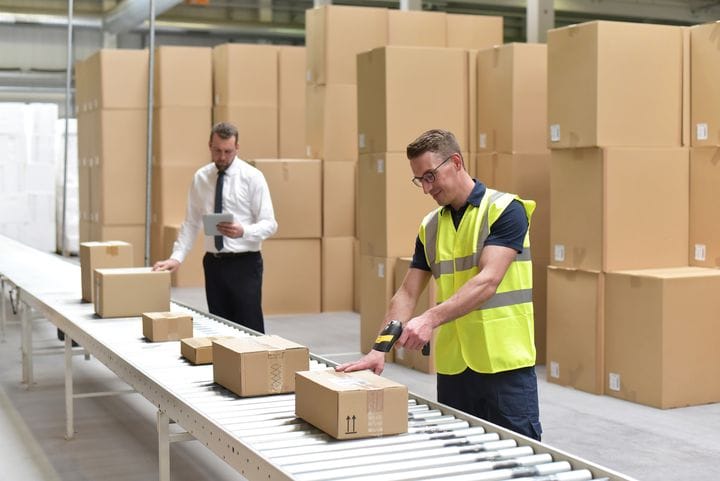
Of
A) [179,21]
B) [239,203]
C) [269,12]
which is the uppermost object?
[269,12]

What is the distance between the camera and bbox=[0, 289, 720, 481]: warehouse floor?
14.3 ft

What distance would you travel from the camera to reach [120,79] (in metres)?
11.2

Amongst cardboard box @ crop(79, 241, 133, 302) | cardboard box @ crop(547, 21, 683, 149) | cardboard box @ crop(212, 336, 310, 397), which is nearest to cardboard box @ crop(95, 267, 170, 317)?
cardboard box @ crop(79, 241, 133, 302)

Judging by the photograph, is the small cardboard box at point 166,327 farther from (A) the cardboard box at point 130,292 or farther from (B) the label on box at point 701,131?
(B) the label on box at point 701,131

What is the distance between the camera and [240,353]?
2.85 metres

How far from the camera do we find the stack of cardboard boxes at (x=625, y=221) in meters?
5.39

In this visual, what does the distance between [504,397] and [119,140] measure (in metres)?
9.17

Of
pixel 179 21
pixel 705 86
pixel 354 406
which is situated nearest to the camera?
pixel 354 406

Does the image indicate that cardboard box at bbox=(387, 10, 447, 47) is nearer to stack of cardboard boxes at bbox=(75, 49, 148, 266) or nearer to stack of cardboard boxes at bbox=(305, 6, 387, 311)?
stack of cardboard boxes at bbox=(305, 6, 387, 311)

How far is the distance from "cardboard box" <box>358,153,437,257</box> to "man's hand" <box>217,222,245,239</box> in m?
1.77

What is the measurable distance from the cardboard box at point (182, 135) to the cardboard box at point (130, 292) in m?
6.53

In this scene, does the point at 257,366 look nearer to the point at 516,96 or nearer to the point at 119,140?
the point at 516,96

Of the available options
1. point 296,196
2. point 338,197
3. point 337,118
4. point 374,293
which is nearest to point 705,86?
point 374,293

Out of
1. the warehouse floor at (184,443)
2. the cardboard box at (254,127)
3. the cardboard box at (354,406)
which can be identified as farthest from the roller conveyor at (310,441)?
the cardboard box at (254,127)
